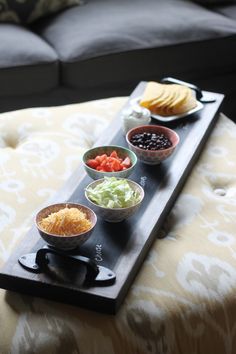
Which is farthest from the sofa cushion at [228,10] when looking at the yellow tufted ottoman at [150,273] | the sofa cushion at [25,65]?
the yellow tufted ottoman at [150,273]

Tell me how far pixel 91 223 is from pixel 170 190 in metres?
0.26

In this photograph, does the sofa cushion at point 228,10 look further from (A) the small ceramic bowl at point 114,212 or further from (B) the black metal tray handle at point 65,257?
(B) the black metal tray handle at point 65,257

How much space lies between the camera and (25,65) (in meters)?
2.03

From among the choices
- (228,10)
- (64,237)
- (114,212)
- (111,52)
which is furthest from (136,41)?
(64,237)

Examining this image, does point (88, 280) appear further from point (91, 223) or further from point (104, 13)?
point (104, 13)

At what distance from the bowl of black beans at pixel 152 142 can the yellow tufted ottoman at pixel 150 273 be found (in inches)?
4.0

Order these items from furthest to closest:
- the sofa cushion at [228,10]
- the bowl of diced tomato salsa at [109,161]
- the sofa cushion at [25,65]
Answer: the sofa cushion at [228,10] < the sofa cushion at [25,65] < the bowl of diced tomato salsa at [109,161]

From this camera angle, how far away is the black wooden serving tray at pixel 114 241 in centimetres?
103

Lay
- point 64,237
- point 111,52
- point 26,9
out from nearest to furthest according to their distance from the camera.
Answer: point 64,237 < point 111,52 < point 26,9

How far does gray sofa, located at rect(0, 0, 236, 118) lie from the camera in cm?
209

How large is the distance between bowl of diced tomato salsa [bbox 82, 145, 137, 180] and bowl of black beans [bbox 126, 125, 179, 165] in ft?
0.13

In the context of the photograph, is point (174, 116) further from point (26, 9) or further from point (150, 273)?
point (26, 9)

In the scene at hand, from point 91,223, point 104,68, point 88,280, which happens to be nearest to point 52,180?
point 91,223

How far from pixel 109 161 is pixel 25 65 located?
84 centimetres
